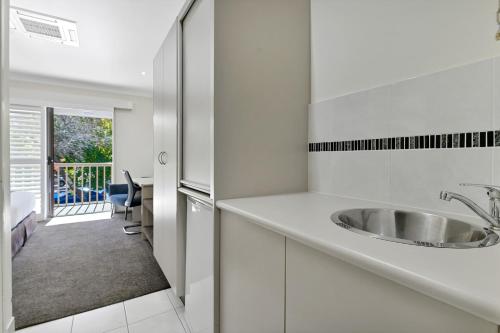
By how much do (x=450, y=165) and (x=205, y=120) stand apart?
109 centimetres

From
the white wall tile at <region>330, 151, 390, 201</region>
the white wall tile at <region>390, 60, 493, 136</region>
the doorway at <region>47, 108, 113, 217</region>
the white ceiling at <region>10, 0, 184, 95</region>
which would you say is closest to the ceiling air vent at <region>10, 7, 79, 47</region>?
the white ceiling at <region>10, 0, 184, 95</region>

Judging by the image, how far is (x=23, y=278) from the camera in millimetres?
2113

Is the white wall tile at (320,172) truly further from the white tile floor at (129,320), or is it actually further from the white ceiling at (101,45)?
the white ceiling at (101,45)

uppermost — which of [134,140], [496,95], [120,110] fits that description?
[120,110]

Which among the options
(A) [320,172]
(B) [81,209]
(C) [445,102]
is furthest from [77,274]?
(B) [81,209]

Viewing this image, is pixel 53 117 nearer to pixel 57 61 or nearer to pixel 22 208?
pixel 57 61

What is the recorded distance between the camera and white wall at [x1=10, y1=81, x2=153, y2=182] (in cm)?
400

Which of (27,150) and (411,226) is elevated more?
(27,150)

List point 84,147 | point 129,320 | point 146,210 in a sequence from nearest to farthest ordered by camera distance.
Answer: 1. point 129,320
2. point 146,210
3. point 84,147

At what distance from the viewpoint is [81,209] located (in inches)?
189

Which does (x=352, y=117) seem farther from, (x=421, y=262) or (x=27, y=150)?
(x=27, y=150)

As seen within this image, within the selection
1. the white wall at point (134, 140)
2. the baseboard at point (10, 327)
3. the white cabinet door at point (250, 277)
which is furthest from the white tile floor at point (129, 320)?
the white wall at point (134, 140)

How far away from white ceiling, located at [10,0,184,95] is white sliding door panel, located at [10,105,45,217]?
64 centimetres

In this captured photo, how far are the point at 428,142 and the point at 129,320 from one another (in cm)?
202
